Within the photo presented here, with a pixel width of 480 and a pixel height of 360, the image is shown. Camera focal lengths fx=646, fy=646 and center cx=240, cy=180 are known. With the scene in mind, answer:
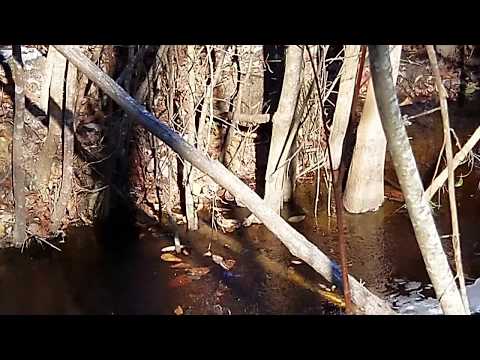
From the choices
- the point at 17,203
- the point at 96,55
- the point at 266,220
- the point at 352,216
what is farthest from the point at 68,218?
the point at 266,220

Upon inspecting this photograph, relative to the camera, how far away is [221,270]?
338 cm

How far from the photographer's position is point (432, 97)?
563 cm

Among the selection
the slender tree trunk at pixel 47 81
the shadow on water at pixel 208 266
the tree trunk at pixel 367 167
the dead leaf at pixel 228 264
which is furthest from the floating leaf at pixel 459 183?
the slender tree trunk at pixel 47 81

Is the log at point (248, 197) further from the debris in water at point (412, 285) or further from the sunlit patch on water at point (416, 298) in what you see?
the debris in water at point (412, 285)

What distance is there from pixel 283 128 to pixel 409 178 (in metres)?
2.26

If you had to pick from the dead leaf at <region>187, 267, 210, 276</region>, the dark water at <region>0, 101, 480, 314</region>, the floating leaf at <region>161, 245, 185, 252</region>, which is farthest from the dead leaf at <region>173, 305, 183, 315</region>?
the floating leaf at <region>161, 245, 185, 252</region>

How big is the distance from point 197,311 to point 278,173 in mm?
978

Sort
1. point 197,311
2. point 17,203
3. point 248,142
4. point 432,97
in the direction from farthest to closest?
1. point 432,97
2. point 248,142
3. point 17,203
4. point 197,311

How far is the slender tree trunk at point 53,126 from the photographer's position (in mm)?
3506

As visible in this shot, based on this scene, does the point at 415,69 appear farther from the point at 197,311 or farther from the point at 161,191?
the point at 197,311

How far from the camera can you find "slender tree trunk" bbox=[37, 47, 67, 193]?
11.5 ft

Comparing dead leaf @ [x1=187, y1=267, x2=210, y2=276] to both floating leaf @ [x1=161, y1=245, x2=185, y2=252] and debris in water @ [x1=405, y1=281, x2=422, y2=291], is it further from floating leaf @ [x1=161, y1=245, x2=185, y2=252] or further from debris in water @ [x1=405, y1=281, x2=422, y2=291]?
debris in water @ [x1=405, y1=281, x2=422, y2=291]

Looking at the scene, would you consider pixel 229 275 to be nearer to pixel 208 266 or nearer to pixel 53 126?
pixel 208 266

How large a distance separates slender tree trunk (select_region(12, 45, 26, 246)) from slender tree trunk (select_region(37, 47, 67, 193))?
4.7 inches
